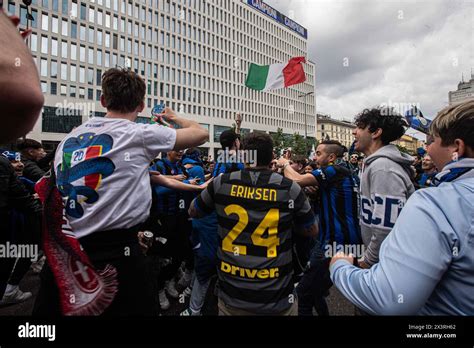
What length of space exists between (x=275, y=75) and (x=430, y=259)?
32.0 ft

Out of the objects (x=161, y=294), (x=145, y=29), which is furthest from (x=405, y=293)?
(x=145, y=29)

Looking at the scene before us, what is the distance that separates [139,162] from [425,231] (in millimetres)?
1565

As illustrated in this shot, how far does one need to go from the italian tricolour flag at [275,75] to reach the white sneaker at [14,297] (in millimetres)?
8445

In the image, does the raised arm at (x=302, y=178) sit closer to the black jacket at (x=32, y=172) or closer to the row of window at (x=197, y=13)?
the black jacket at (x=32, y=172)

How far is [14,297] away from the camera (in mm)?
4008

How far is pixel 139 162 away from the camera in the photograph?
1765mm

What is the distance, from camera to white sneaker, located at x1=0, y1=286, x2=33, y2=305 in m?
3.92

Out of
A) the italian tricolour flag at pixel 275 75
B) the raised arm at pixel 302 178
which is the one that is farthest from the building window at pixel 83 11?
the raised arm at pixel 302 178

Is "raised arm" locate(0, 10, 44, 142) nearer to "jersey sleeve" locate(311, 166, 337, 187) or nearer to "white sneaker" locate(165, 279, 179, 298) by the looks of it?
"jersey sleeve" locate(311, 166, 337, 187)

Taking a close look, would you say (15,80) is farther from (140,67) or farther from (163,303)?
(140,67)

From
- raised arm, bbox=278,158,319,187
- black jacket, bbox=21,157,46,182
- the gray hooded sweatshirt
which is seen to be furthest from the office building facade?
the gray hooded sweatshirt

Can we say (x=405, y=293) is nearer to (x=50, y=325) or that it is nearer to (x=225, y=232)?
(x=225, y=232)

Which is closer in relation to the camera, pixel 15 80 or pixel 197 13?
pixel 15 80

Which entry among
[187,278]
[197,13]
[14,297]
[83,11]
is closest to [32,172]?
[14,297]
